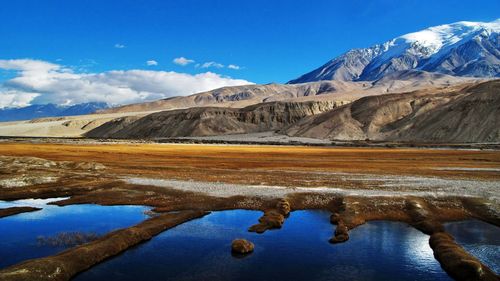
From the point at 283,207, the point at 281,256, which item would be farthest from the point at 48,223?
the point at 283,207

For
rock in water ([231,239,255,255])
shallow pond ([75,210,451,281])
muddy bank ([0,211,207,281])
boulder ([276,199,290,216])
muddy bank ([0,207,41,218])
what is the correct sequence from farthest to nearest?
boulder ([276,199,290,216]) → muddy bank ([0,207,41,218]) → rock in water ([231,239,255,255]) → shallow pond ([75,210,451,281]) → muddy bank ([0,211,207,281])

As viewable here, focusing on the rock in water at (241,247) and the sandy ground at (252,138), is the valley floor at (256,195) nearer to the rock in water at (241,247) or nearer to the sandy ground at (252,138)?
the rock in water at (241,247)

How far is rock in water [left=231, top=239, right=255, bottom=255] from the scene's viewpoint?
746 inches

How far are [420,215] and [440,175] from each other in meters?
21.1

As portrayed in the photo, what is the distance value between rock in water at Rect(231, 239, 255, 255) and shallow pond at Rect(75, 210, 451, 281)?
0.33 m

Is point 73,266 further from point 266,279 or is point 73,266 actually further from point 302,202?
point 302,202

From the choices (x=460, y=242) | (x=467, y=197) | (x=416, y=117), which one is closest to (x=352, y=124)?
(x=416, y=117)

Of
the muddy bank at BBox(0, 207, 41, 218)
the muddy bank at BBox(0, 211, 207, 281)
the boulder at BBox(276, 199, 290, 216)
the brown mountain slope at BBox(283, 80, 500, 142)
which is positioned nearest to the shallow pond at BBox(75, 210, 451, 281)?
the muddy bank at BBox(0, 211, 207, 281)

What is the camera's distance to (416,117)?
146 metres

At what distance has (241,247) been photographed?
19.1 m

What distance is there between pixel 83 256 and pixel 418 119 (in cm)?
13994

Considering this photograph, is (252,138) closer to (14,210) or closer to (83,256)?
(14,210)

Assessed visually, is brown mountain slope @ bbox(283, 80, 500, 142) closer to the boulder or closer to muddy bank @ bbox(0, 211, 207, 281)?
the boulder

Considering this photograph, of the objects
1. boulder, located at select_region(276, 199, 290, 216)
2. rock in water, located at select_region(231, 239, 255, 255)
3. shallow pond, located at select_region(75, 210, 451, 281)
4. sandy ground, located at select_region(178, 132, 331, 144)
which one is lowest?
shallow pond, located at select_region(75, 210, 451, 281)
